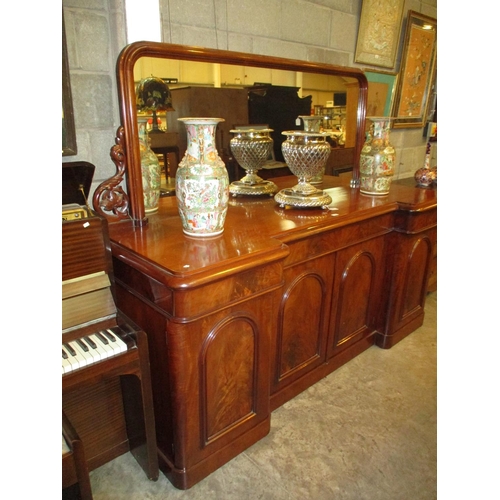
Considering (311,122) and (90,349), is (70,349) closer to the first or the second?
(90,349)

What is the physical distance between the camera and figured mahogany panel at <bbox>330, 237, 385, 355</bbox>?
1800 millimetres

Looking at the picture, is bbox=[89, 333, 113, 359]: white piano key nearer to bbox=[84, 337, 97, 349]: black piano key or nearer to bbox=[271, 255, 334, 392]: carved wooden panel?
bbox=[84, 337, 97, 349]: black piano key

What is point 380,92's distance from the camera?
8.59 ft

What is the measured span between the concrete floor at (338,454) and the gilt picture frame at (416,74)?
73.6 inches

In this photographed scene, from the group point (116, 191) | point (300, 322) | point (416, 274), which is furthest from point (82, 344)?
point (416, 274)

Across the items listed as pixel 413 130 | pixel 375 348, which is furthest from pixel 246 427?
pixel 413 130

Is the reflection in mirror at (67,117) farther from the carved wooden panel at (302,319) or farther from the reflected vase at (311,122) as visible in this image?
the reflected vase at (311,122)

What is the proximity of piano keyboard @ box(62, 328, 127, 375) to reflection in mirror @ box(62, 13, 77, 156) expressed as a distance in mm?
653

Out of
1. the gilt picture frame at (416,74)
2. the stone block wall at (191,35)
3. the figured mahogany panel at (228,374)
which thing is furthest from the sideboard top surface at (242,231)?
the gilt picture frame at (416,74)

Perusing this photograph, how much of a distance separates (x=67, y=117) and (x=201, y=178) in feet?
1.74

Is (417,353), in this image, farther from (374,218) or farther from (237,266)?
(237,266)

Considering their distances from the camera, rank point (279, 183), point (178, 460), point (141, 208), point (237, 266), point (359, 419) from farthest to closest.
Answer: point (279, 183) → point (359, 419) → point (141, 208) → point (178, 460) → point (237, 266)
